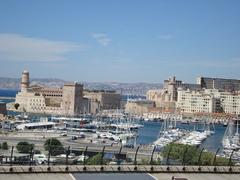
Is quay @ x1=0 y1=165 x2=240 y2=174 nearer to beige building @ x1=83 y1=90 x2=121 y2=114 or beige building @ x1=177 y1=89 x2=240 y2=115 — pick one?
beige building @ x1=83 y1=90 x2=121 y2=114

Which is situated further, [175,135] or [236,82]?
[236,82]

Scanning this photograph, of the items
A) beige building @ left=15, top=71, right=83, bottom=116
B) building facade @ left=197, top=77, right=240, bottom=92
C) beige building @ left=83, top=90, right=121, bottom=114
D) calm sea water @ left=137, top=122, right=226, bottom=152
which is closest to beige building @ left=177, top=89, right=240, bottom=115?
calm sea water @ left=137, top=122, right=226, bottom=152

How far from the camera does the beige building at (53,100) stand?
64.1 meters

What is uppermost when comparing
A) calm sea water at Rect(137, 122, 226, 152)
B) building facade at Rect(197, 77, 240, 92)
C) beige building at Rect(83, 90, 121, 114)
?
building facade at Rect(197, 77, 240, 92)

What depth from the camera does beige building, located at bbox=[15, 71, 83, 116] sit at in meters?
64.1

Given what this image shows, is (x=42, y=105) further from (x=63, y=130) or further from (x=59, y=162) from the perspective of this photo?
(x=59, y=162)

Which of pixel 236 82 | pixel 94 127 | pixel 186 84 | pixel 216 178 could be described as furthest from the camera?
pixel 236 82

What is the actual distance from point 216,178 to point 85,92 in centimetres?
6189

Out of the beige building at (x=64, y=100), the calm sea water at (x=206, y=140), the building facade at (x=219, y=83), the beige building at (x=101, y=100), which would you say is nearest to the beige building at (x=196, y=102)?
the calm sea water at (x=206, y=140)

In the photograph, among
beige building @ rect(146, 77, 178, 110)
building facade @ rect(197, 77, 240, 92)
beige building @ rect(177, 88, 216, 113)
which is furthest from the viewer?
building facade @ rect(197, 77, 240, 92)

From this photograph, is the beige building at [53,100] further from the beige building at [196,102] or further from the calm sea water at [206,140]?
the calm sea water at [206,140]

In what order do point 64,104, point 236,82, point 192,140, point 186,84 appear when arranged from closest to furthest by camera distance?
point 192,140 → point 64,104 → point 186,84 → point 236,82

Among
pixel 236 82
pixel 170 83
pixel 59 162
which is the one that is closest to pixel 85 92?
pixel 170 83

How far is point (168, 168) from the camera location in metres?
10.7
